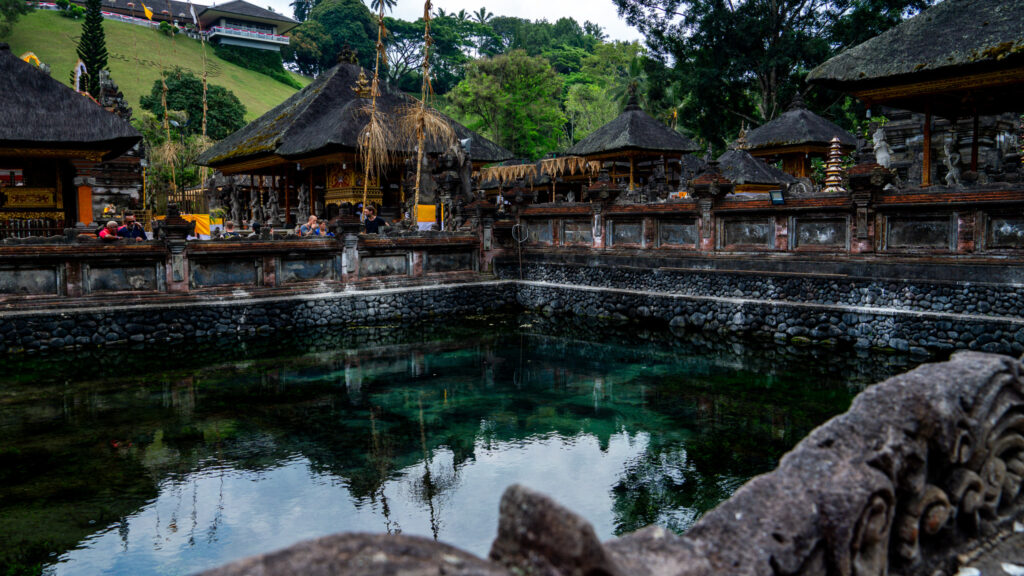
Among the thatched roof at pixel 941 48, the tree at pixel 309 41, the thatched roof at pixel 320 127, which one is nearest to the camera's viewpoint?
the thatched roof at pixel 941 48

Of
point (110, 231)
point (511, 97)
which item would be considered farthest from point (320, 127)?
point (511, 97)

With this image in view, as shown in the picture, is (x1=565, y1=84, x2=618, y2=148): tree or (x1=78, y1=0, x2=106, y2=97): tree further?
(x1=565, y1=84, x2=618, y2=148): tree

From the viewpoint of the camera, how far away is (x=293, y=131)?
22.5 meters

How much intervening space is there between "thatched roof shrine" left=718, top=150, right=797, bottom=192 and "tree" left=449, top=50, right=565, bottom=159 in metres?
22.8

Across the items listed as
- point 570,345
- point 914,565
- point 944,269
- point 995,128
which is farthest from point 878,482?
point 995,128

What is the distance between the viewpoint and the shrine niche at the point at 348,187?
22000mm

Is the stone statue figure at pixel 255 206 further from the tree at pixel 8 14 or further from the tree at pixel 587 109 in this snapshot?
the tree at pixel 8 14

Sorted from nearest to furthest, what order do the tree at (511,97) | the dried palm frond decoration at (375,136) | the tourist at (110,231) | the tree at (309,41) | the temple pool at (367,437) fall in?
the temple pool at (367,437) < the tourist at (110,231) < the dried palm frond decoration at (375,136) < the tree at (511,97) < the tree at (309,41)

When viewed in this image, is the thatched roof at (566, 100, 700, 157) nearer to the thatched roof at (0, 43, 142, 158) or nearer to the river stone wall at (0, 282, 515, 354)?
the river stone wall at (0, 282, 515, 354)

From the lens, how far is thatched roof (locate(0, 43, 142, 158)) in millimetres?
15688

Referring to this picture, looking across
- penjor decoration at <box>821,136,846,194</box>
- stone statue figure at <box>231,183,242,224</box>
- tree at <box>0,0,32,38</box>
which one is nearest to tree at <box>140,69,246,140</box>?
tree at <box>0,0,32,38</box>

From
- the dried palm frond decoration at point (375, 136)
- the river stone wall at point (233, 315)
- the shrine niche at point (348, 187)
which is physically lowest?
the river stone wall at point (233, 315)

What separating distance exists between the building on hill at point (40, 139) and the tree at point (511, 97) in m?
25.5

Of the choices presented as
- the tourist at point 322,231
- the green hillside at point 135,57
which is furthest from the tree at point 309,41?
the tourist at point 322,231
